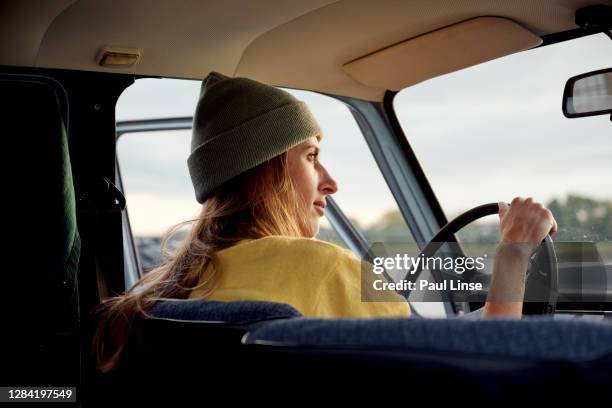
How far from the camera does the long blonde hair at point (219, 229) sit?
68.5 inches

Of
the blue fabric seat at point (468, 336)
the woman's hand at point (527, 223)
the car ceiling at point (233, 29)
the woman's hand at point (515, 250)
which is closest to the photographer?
the blue fabric seat at point (468, 336)

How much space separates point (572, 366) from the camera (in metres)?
0.86

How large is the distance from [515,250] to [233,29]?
135 cm

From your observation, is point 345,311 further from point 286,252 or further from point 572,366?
point 572,366

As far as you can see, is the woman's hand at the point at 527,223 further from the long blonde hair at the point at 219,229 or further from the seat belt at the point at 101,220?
the seat belt at the point at 101,220

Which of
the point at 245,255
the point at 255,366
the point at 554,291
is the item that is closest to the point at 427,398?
the point at 255,366

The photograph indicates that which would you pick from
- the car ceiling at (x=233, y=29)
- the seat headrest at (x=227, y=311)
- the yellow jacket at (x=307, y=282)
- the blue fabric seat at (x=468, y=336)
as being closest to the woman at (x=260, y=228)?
the yellow jacket at (x=307, y=282)

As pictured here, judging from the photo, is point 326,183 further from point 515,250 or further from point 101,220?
point 101,220

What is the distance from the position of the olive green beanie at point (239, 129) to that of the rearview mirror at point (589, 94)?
1.10 m

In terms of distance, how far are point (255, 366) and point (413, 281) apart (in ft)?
6.15

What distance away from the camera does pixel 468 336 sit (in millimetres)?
935
